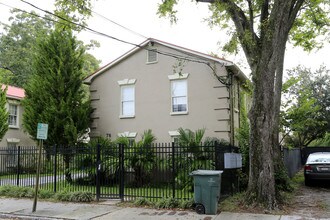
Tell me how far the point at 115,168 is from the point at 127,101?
6118mm

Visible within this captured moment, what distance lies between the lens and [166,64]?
1802cm


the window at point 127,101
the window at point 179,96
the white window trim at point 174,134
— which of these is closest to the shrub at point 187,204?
the white window trim at point 174,134

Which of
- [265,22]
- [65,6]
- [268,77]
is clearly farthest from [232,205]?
[65,6]

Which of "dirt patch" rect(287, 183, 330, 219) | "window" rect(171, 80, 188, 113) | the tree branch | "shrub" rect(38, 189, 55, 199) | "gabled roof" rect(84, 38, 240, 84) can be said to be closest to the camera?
"dirt patch" rect(287, 183, 330, 219)

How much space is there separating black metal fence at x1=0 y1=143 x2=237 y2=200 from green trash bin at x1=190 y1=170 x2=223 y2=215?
1.33 metres

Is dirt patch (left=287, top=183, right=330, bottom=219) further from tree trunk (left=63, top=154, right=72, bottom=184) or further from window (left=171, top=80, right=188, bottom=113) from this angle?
tree trunk (left=63, top=154, right=72, bottom=184)

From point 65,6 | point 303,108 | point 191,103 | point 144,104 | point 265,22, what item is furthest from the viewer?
point 303,108

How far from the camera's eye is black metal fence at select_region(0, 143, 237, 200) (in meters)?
12.1

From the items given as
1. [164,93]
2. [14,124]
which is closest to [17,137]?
[14,124]

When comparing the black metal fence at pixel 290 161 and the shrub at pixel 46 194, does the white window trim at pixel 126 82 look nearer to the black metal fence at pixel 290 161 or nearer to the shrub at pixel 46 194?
the shrub at pixel 46 194

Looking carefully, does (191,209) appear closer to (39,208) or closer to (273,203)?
(273,203)

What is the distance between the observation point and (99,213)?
33.0ft

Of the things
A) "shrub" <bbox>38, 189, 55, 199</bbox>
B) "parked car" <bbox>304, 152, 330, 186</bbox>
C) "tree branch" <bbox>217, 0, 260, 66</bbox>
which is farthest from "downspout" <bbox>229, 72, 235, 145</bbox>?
"shrub" <bbox>38, 189, 55, 199</bbox>

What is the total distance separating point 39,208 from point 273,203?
7094mm
